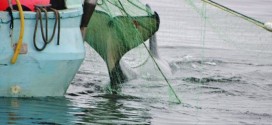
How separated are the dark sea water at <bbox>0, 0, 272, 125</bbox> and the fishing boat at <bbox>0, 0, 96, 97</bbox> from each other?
7.3 inches

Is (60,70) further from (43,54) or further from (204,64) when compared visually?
(204,64)

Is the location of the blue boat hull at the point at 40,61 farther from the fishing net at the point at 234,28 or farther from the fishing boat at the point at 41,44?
the fishing net at the point at 234,28

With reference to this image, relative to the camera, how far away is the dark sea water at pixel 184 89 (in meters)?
10.2

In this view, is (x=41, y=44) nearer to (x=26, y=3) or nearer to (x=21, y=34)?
(x=21, y=34)

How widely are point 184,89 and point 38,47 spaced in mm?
2666

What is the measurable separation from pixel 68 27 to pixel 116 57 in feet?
5.37

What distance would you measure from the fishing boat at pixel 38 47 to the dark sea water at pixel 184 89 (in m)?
0.19

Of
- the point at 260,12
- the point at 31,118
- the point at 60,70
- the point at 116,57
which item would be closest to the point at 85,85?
the point at 116,57

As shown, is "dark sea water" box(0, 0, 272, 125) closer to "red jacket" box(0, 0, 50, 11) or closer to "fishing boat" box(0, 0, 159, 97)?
"fishing boat" box(0, 0, 159, 97)

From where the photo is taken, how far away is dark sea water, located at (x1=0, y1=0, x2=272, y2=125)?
404 inches

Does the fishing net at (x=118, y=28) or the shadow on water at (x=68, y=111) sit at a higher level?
the fishing net at (x=118, y=28)

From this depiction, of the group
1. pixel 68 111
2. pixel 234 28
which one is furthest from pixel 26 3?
pixel 234 28

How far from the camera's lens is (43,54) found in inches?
414

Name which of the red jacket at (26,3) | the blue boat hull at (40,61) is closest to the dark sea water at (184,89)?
the blue boat hull at (40,61)
